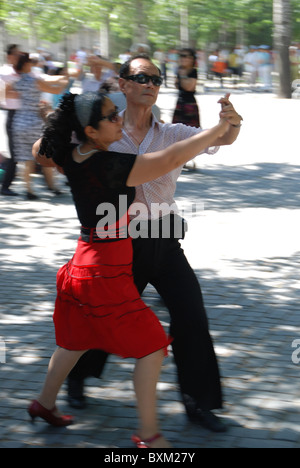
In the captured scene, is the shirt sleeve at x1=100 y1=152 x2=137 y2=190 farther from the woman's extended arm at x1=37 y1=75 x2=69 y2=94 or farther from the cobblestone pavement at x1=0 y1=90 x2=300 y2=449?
the woman's extended arm at x1=37 y1=75 x2=69 y2=94

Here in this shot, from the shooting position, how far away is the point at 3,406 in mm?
4328

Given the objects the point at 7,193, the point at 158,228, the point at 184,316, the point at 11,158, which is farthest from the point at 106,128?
the point at 7,193

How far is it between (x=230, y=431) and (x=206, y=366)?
341mm

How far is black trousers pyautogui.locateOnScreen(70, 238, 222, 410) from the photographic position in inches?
159

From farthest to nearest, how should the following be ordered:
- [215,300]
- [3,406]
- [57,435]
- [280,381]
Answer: [215,300] → [280,381] → [3,406] → [57,435]

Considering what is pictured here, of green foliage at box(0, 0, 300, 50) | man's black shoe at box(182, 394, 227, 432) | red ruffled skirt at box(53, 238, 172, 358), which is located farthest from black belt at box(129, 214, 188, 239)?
green foliage at box(0, 0, 300, 50)

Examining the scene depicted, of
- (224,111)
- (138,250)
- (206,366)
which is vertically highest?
(224,111)

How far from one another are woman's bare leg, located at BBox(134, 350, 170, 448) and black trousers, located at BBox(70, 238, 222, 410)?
0.46 metres

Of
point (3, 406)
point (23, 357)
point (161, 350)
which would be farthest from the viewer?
point (23, 357)

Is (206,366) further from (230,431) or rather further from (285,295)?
(285,295)

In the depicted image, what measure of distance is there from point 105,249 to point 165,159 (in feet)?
1.64

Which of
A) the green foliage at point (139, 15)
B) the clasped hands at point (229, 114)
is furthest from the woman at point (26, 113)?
the green foliage at point (139, 15)

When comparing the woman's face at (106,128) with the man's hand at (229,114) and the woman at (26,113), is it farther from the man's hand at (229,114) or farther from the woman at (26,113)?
the woman at (26,113)
